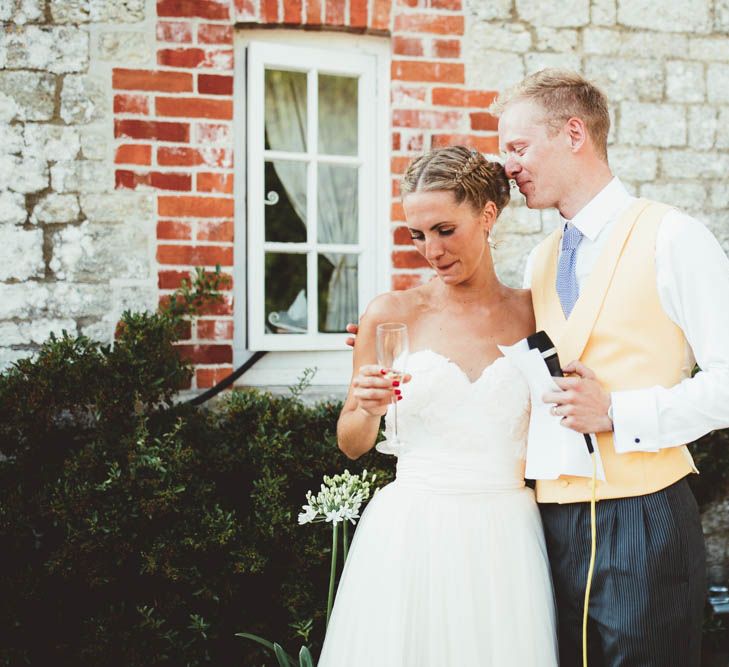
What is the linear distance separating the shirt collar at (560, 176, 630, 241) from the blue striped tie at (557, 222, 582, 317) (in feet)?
0.11

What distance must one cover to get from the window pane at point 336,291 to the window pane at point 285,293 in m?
0.10

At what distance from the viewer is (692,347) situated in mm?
1940

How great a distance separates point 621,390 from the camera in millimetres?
1973

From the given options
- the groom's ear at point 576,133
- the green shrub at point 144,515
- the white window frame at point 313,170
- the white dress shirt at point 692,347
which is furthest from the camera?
the white window frame at point 313,170

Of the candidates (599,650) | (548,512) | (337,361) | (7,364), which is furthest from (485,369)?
(7,364)

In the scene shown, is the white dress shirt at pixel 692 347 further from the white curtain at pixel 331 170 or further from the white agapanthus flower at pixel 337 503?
the white curtain at pixel 331 170

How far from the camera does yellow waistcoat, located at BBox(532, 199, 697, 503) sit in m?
1.96

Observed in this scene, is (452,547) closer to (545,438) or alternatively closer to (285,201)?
(545,438)

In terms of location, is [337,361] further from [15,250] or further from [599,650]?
[599,650]

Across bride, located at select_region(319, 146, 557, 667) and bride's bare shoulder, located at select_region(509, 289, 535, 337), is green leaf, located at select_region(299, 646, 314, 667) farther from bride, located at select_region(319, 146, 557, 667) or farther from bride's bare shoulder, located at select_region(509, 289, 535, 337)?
bride's bare shoulder, located at select_region(509, 289, 535, 337)

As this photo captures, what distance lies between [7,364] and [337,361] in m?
1.48

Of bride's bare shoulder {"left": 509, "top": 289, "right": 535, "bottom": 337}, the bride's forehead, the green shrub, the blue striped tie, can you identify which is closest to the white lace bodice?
bride's bare shoulder {"left": 509, "top": 289, "right": 535, "bottom": 337}

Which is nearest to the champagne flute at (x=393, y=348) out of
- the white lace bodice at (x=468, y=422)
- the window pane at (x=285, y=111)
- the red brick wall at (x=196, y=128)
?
the white lace bodice at (x=468, y=422)

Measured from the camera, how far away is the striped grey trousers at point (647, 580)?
1.92 metres
